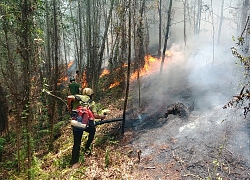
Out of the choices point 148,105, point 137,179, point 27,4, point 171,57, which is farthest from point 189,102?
point 171,57

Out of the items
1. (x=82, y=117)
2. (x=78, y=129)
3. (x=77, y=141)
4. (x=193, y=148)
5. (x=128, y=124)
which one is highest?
(x=82, y=117)

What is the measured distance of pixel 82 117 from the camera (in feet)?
20.1

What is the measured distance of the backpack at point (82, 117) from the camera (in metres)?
6.11

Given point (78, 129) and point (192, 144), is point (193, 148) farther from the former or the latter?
point (78, 129)

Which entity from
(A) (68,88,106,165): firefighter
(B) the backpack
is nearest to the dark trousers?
(A) (68,88,106,165): firefighter

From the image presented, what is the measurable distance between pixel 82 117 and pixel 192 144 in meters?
3.19

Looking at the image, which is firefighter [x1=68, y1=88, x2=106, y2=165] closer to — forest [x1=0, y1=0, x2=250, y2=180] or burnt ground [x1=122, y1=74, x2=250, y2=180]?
forest [x1=0, y1=0, x2=250, y2=180]

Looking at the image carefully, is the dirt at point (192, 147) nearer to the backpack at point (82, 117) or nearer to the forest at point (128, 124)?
the forest at point (128, 124)

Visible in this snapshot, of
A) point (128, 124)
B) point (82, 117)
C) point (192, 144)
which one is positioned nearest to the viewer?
point (82, 117)

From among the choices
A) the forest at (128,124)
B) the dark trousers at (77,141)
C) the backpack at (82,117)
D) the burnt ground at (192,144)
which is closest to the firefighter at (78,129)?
the dark trousers at (77,141)

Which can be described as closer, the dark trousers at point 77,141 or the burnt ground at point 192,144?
the burnt ground at point 192,144

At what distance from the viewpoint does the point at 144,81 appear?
15.2 m

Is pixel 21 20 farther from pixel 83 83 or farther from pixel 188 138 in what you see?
pixel 83 83

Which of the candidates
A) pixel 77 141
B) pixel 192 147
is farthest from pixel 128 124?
pixel 192 147
